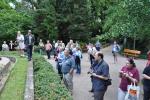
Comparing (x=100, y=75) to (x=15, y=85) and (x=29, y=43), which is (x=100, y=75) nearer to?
(x=15, y=85)

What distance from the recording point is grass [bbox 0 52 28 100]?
12422 millimetres

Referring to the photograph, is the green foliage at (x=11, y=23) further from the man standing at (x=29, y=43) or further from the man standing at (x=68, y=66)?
the man standing at (x=68, y=66)

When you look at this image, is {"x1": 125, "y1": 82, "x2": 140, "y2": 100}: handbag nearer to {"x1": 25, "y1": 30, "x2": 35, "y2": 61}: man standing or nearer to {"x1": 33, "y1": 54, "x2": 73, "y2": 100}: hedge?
{"x1": 33, "y1": 54, "x2": 73, "y2": 100}: hedge

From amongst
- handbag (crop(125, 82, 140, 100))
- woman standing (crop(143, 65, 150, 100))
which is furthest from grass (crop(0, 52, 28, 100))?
woman standing (crop(143, 65, 150, 100))

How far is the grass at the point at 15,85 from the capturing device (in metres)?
12.4

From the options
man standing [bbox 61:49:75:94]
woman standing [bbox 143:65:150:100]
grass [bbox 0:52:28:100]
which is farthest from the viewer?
man standing [bbox 61:49:75:94]

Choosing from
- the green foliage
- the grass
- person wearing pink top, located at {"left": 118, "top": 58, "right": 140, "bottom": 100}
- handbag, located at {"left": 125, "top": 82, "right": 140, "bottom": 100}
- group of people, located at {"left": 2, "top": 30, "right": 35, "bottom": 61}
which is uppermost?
the green foliage

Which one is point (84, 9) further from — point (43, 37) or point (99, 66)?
point (99, 66)

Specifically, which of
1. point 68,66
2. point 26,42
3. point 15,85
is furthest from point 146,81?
point 26,42

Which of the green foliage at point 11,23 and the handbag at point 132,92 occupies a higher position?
the green foliage at point 11,23

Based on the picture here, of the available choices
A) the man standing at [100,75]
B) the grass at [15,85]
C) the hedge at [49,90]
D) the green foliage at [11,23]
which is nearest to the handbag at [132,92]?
the man standing at [100,75]

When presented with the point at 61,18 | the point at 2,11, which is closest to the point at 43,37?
the point at 61,18

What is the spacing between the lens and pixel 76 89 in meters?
18.2

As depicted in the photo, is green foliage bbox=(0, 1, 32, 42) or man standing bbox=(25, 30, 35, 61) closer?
man standing bbox=(25, 30, 35, 61)
